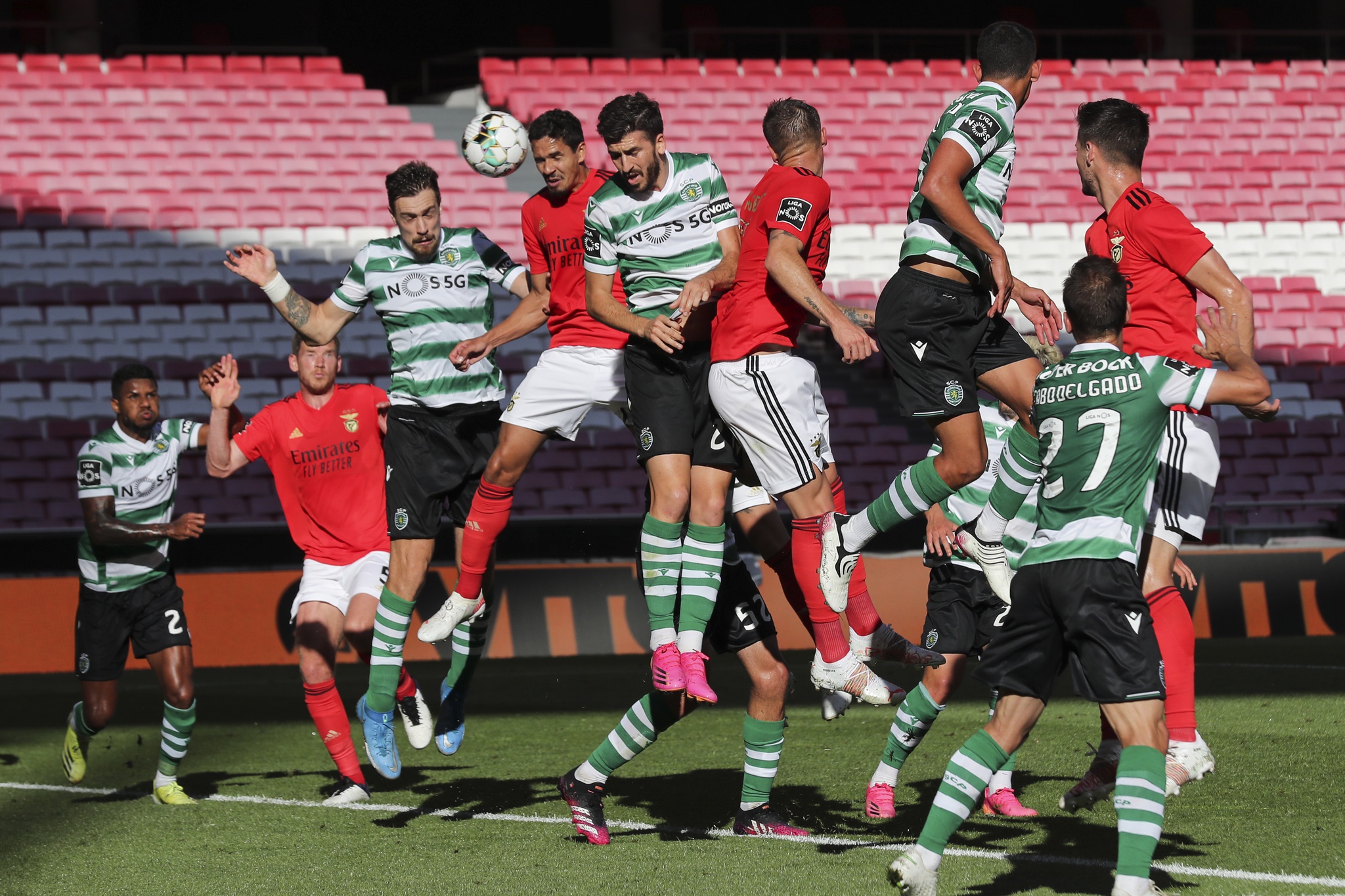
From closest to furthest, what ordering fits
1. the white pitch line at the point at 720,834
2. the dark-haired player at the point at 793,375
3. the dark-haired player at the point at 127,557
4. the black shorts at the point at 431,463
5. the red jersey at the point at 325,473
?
the white pitch line at the point at 720,834, the dark-haired player at the point at 793,375, the black shorts at the point at 431,463, the red jersey at the point at 325,473, the dark-haired player at the point at 127,557

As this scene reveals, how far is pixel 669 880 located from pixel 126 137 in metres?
16.1

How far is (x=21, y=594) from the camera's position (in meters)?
12.3

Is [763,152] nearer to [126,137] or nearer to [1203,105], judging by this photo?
[1203,105]

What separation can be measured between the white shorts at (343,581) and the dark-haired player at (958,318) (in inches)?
105

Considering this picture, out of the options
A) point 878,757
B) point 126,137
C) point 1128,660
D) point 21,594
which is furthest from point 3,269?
point 1128,660

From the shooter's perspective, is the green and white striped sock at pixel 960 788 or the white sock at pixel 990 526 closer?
the green and white striped sock at pixel 960 788

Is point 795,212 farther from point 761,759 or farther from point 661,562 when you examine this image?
point 761,759

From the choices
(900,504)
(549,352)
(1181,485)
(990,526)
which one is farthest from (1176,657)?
(549,352)

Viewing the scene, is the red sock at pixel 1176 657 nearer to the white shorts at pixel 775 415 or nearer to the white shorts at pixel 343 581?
the white shorts at pixel 775 415

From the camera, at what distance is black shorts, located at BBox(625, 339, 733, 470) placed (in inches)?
231

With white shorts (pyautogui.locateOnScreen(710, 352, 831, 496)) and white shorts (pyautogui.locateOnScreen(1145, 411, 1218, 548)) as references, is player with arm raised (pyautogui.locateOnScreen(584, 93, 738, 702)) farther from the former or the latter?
white shorts (pyautogui.locateOnScreen(1145, 411, 1218, 548))

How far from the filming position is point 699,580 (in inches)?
228

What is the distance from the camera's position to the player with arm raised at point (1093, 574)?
4285 millimetres

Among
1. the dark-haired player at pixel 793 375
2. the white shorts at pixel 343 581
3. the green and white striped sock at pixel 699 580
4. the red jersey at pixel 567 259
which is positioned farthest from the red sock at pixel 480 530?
the dark-haired player at pixel 793 375
